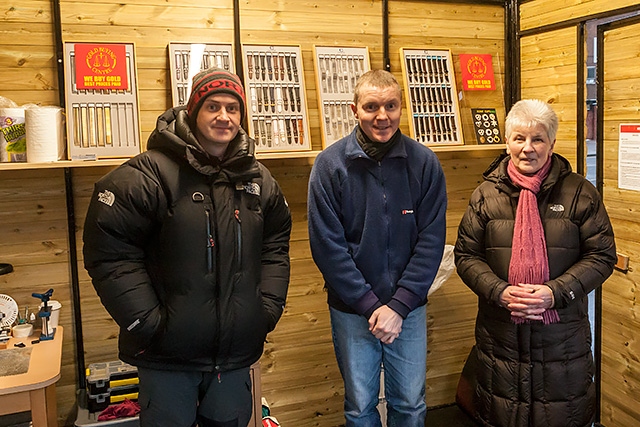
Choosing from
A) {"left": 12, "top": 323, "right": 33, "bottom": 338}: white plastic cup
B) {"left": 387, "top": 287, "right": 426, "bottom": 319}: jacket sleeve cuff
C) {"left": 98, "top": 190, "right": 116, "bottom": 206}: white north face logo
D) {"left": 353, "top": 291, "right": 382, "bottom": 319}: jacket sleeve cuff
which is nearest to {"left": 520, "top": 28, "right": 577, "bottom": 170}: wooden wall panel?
{"left": 387, "top": 287, "right": 426, "bottom": 319}: jacket sleeve cuff

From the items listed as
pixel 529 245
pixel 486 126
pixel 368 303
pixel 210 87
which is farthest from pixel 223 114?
pixel 486 126

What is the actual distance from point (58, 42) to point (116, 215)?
1272 millimetres

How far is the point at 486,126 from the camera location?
3404mm

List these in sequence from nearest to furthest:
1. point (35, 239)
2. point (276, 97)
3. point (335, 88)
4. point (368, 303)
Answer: point (368, 303) < point (35, 239) < point (276, 97) < point (335, 88)

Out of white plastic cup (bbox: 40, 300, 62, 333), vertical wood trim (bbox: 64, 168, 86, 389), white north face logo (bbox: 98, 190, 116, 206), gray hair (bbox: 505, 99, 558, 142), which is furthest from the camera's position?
vertical wood trim (bbox: 64, 168, 86, 389)

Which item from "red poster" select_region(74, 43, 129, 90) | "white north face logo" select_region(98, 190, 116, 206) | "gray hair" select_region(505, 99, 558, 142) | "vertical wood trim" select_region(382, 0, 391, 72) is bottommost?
"white north face logo" select_region(98, 190, 116, 206)

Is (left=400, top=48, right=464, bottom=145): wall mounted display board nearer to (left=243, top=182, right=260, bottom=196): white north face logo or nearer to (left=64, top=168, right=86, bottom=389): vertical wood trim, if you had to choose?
(left=243, top=182, right=260, bottom=196): white north face logo

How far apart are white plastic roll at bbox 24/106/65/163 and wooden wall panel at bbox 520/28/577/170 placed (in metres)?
2.36

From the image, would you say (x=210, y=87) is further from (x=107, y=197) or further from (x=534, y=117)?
(x=534, y=117)

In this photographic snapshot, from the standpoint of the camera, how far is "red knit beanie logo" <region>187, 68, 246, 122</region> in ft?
6.47

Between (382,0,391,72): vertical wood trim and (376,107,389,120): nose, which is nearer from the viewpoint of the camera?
(376,107,389,120): nose

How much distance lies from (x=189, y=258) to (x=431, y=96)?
6.05ft

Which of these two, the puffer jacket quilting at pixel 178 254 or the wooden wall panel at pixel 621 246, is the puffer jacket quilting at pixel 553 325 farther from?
the puffer jacket quilting at pixel 178 254

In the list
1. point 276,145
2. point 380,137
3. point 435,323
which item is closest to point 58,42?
point 276,145
